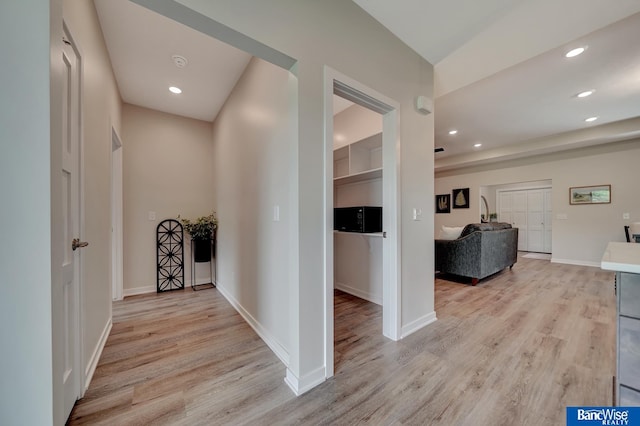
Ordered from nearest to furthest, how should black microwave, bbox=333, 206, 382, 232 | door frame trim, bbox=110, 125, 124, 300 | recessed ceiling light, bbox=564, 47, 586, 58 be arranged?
recessed ceiling light, bbox=564, 47, 586, 58 < black microwave, bbox=333, 206, 382, 232 < door frame trim, bbox=110, 125, 124, 300

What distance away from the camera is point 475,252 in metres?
3.62

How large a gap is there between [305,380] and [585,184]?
277 inches

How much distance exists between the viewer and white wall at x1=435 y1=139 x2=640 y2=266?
456 cm

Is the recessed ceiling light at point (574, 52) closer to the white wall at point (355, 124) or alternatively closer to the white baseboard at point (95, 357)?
the white wall at point (355, 124)

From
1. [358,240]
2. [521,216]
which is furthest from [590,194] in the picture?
[358,240]

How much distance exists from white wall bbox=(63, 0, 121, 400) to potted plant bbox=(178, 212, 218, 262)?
1.37 m

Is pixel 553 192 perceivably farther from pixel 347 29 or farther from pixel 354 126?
pixel 347 29

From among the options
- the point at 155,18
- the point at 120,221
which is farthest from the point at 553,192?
the point at 120,221

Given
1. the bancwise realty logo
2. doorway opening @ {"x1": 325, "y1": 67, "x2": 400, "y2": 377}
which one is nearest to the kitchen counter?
the bancwise realty logo

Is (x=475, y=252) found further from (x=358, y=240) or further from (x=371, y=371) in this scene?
(x=371, y=371)

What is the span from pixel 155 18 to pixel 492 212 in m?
9.54

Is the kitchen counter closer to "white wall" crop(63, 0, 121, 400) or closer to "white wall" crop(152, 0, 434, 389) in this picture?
"white wall" crop(152, 0, 434, 389)

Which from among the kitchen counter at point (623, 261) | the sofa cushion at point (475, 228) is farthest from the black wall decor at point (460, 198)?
the kitchen counter at point (623, 261)

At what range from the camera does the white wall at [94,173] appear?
4.98ft
